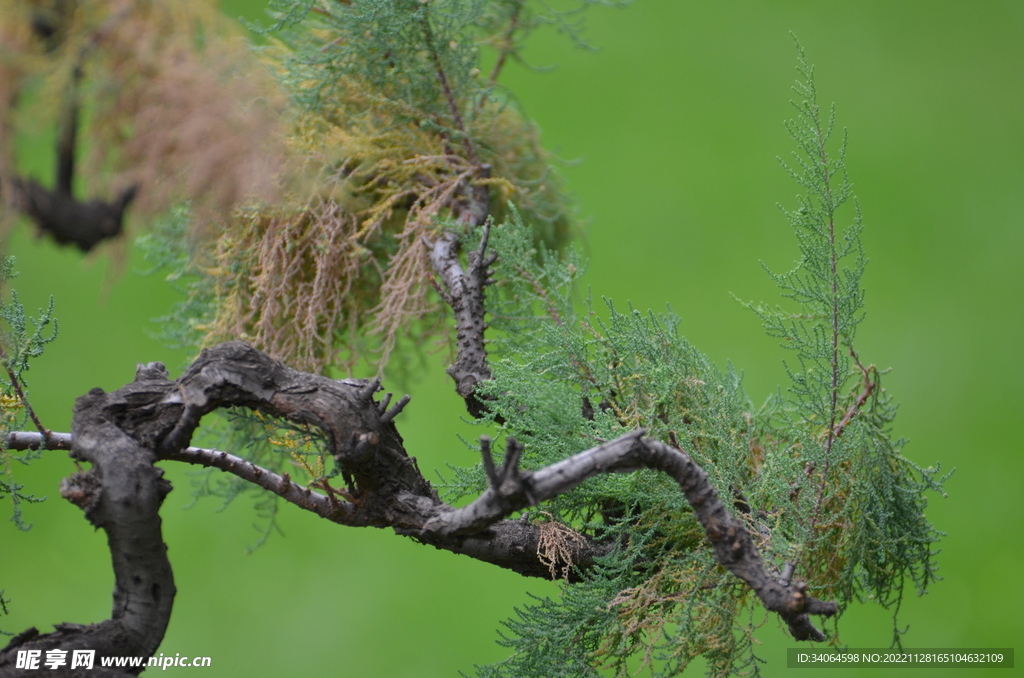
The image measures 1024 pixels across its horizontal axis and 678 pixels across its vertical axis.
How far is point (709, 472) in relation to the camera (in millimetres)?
895

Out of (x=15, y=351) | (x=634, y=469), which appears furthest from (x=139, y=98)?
(x=634, y=469)

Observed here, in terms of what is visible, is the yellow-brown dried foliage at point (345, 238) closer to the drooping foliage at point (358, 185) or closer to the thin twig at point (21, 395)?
the drooping foliage at point (358, 185)

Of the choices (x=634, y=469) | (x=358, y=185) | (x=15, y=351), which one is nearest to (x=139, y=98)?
(x=15, y=351)

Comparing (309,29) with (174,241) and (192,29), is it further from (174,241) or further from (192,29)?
(192,29)

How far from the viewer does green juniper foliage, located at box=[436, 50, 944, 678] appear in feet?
2.82

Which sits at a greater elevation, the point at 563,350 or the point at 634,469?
the point at 563,350

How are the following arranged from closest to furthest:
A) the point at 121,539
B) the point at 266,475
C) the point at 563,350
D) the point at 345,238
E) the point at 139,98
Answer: the point at 139,98 → the point at 121,539 → the point at 266,475 → the point at 563,350 → the point at 345,238

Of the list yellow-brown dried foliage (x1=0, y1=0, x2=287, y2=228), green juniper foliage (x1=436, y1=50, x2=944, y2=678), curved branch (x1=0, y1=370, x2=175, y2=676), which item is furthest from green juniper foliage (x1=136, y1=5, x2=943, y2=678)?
yellow-brown dried foliage (x1=0, y1=0, x2=287, y2=228)

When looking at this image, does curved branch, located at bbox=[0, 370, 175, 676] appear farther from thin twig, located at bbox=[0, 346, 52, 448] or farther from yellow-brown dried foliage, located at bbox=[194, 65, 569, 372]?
yellow-brown dried foliage, located at bbox=[194, 65, 569, 372]

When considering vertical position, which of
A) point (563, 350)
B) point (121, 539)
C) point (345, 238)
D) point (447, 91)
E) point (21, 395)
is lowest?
point (121, 539)

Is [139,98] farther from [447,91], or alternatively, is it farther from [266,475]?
[447,91]

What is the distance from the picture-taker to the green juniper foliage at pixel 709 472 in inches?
33.9

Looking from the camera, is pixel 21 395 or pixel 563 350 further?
pixel 563 350

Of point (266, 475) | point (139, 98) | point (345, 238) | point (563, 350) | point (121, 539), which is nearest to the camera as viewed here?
point (139, 98)
